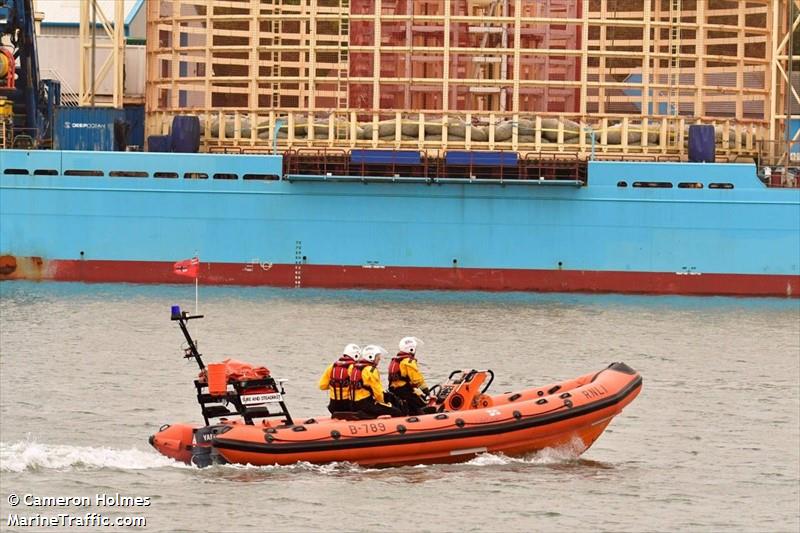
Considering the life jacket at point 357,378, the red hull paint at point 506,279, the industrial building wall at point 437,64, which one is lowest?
the red hull paint at point 506,279

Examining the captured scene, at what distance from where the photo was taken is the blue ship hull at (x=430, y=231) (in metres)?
49.7

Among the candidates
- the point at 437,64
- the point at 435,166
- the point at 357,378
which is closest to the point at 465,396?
the point at 357,378

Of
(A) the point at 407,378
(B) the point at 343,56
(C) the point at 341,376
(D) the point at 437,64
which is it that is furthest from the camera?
(D) the point at 437,64

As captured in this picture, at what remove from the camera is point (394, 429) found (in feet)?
79.6

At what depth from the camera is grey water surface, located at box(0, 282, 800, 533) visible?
22641 millimetres

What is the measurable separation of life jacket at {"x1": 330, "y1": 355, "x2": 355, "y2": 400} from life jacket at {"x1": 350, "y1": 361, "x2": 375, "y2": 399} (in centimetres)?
6

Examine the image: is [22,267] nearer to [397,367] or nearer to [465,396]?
[397,367]

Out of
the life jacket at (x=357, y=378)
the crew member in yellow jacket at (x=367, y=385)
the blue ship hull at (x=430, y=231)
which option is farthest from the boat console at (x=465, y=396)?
the blue ship hull at (x=430, y=231)

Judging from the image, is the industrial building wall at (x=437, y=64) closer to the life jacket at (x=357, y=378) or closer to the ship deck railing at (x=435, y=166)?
the ship deck railing at (x=435, y=166)

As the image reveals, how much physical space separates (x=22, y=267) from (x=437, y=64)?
12703 millimetres

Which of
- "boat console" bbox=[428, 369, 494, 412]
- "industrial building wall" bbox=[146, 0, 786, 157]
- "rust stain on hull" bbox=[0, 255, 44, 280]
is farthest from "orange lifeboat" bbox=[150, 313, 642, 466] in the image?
"industrial building wall" bbox=[146, 0, 786, 157]

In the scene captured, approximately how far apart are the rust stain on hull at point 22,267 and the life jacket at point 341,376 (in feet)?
87.9

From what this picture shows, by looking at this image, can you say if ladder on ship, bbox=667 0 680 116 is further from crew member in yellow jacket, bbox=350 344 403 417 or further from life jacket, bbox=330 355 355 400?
life jacket, bbox=330 355 355 400

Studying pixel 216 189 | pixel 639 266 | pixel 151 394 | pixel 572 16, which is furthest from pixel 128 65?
pixel 151 394
